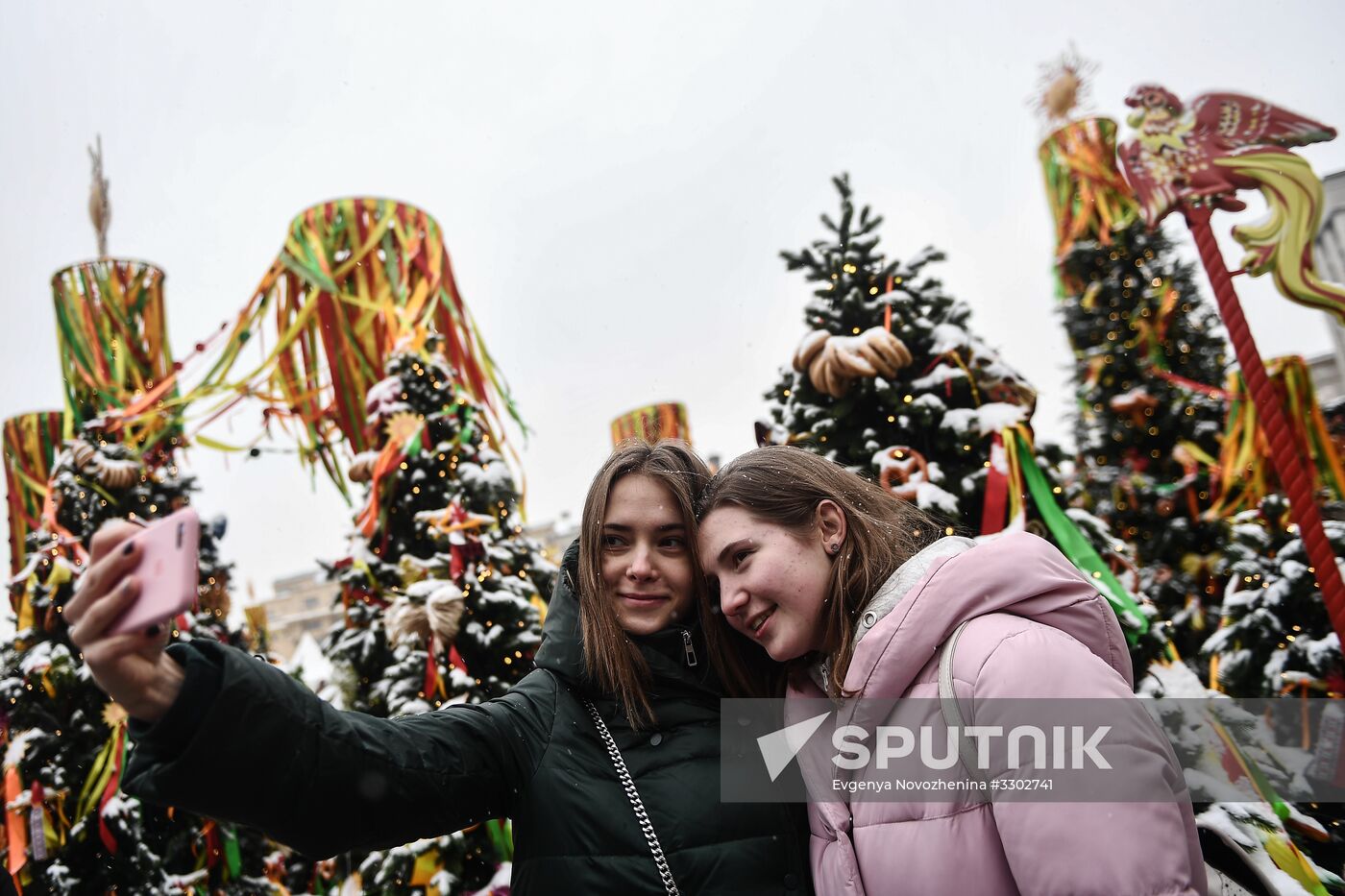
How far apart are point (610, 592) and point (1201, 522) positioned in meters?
9.96

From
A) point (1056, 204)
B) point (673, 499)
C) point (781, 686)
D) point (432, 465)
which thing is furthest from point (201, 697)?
point (1056, 204)

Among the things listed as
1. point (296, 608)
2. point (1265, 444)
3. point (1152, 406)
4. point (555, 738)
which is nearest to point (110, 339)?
point (555, 738)

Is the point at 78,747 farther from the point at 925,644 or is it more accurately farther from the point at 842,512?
the point at 925,644

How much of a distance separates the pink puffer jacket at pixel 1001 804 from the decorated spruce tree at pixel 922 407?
A: 2.02 m

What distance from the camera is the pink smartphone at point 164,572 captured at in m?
1.09

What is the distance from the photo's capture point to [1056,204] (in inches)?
481

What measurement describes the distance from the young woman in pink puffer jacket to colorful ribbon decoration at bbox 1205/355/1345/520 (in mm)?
4947

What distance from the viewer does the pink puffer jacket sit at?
1212 mm

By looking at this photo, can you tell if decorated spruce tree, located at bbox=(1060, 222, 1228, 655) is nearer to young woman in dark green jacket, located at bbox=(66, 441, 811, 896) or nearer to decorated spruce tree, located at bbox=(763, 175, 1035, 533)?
decorated spruce tree, located at bbox=(763, 175, 1035, 533)

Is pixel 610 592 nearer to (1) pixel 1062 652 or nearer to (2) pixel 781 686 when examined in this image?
(2) pixel 781 686

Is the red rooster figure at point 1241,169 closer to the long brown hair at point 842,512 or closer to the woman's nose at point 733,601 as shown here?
the long brown hair at point 842,512

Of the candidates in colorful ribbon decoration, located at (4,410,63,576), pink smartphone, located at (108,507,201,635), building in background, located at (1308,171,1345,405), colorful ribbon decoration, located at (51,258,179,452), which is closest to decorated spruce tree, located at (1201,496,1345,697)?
pink smartphone, located at (108,507,201,635)

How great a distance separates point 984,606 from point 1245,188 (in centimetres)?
440

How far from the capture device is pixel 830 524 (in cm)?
190
